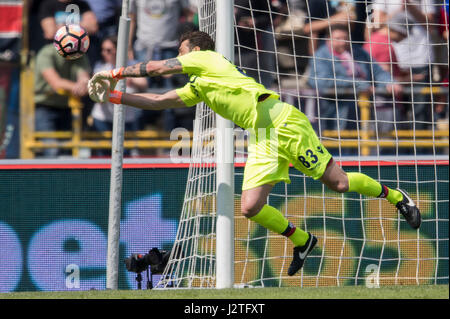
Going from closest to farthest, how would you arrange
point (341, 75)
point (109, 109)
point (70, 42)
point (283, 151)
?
point (283, 151), point (70, 42), point (341, 75), point (109, 109)

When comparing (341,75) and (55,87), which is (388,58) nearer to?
(341,75)

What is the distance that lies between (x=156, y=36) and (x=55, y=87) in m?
1.42

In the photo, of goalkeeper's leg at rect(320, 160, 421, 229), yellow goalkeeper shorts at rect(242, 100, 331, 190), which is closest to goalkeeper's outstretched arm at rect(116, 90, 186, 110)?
yellow goalkeeper shorts at rect(242, 100, 331, 190)

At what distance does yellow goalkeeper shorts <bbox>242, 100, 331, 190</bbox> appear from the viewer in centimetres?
646

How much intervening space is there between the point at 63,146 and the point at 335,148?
3332 mm

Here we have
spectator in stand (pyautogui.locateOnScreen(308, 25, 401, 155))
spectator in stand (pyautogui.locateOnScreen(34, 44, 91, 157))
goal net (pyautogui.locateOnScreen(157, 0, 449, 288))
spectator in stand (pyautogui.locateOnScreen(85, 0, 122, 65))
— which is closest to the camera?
goal net (pyautogui.locateOnScreen(157, 0, 449, 288))

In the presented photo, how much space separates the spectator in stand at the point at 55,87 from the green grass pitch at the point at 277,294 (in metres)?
4.39

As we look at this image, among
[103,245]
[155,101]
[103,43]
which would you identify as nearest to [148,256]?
[103,245]

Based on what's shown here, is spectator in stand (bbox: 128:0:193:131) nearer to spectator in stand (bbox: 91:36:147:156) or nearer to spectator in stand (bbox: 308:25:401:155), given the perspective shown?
spectator in stand (bbox: 91:36:147:156)

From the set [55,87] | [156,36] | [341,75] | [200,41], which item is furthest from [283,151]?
[55,87]

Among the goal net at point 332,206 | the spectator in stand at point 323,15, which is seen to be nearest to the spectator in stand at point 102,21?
the goal net at point 332,206

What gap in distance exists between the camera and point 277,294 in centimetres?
586

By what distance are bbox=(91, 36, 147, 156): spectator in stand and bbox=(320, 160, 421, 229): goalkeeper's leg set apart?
4288 mm

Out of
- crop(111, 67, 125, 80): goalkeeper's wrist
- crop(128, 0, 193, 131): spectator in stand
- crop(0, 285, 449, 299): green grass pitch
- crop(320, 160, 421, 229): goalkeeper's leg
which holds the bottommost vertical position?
crop(0, 285, 449, 299): green grass pitch
